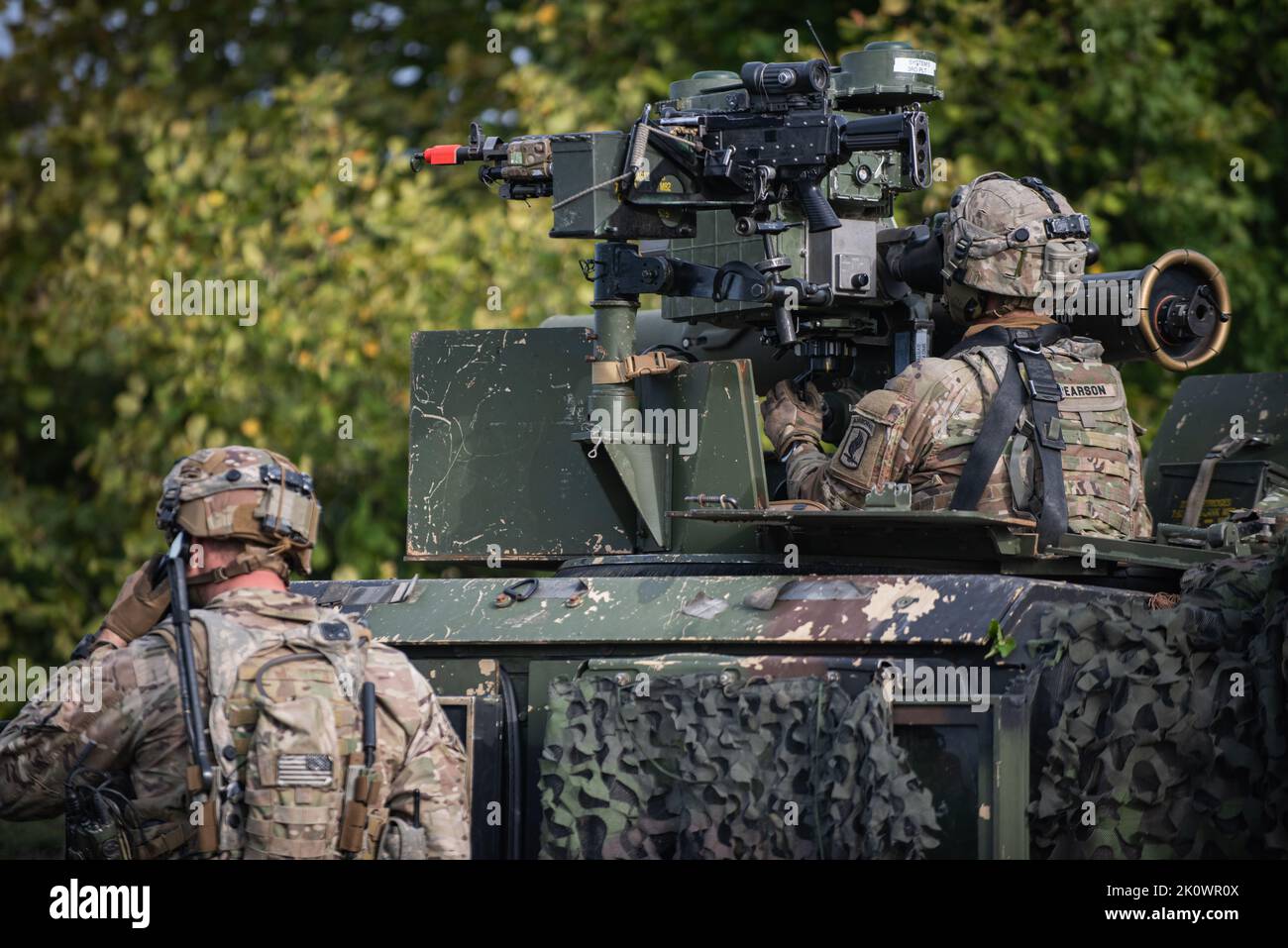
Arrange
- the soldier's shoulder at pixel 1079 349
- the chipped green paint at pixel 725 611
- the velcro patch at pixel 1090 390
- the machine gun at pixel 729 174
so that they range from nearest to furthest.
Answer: the chipped green paint at pixel 725 611 → the velcro patch at pixel 1090 390 → the soldier's shoulder at pixel 1079 349 → the machine gun at pixel 729 174

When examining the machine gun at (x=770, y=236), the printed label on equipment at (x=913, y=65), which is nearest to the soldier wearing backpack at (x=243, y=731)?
the machine gun at (x=770, y=236)

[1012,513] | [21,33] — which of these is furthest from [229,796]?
[21,33]

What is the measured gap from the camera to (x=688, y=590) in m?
7.26

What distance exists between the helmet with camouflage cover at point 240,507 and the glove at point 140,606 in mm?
187

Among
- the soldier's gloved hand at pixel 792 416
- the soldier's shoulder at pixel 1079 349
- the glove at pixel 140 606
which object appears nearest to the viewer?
the glove at pixel 140 606

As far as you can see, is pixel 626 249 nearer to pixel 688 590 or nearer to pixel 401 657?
pixel 688 590

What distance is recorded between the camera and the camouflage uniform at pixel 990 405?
750 cm

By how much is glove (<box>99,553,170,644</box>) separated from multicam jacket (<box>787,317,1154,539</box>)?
8.21 feet

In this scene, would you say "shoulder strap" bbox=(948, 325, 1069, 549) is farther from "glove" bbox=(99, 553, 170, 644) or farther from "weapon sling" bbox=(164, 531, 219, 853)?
"weapon sling" bbox=(164, 531, 219, 853)

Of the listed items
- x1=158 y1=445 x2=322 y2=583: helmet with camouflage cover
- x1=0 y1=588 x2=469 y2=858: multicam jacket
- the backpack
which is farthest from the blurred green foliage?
the backpack

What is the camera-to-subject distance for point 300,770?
5.66m

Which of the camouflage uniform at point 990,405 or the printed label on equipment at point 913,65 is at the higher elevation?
the printed label on equipment at point 913,65

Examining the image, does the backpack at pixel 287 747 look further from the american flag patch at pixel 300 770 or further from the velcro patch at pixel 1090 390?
the velcro patch at pixel 1090 390

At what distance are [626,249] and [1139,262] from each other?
7805mm
